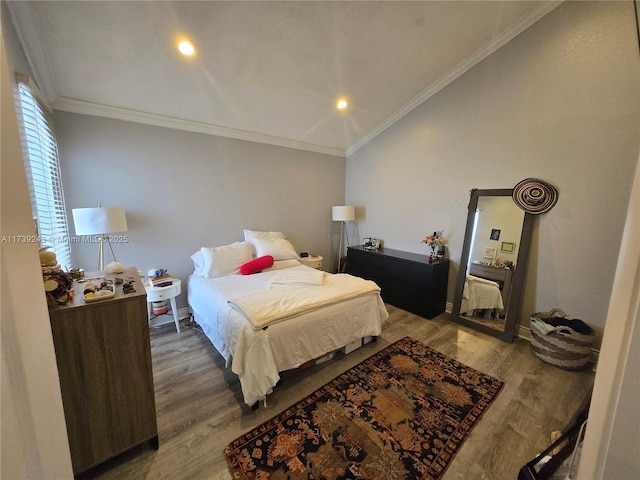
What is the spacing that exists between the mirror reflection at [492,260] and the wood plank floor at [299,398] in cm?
31

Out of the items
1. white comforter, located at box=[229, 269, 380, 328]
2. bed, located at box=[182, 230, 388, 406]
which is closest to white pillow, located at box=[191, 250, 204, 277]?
bed, located at box=[182, 230, 388, 406]

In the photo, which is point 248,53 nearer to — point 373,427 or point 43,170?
point 43,170

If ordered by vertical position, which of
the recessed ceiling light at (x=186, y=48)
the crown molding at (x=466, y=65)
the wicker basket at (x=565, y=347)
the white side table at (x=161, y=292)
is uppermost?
the crown molding at (x=466, y=65)

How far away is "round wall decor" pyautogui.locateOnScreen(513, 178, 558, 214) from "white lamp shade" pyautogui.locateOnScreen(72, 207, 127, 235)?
152 inches

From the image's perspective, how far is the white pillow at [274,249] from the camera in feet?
10.5

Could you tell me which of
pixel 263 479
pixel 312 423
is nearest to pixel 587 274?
pixel 312 423

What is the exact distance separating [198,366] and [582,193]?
3.78m

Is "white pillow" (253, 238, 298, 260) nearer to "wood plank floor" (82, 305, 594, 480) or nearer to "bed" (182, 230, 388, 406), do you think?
"bed" (182, 230, 388, 406)

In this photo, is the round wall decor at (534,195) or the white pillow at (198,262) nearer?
the round wall decor at (534,195)

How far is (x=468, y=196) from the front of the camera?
2.91 m

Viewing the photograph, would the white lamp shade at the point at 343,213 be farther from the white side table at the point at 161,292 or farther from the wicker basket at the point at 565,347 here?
the wicker basket at the point at 565,347

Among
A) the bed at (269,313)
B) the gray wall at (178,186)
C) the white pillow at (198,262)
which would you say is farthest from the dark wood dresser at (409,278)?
the white pillow at (198,262)

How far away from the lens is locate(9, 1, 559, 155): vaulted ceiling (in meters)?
1.70

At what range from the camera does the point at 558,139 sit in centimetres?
230
